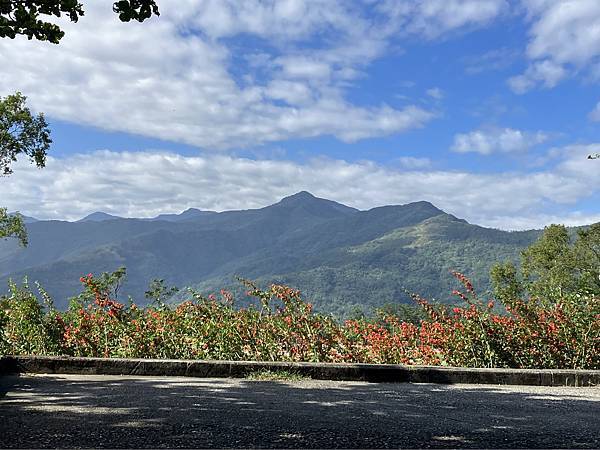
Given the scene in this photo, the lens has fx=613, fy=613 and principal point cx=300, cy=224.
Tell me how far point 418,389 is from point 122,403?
10.3ft

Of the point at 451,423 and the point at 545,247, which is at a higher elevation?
the point at 545,247

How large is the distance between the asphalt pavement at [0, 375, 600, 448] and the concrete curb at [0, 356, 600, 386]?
329mm

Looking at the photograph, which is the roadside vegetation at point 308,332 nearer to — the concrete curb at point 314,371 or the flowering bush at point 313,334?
the flowering bush at point 313,334

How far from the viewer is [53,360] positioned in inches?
304

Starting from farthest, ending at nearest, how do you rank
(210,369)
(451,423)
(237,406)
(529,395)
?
(210,369) < (529,395) < (237,406) < (451,423)

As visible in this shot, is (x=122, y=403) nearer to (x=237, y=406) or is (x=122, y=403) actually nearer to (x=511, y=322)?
(x=237, y=406)

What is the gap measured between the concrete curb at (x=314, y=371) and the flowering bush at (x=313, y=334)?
2.90ft

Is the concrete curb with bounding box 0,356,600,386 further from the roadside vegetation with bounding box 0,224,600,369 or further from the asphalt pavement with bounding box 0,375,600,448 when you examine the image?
the roadside vegetation with bounding box 0,224,600,369

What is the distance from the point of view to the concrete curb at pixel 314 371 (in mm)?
7273

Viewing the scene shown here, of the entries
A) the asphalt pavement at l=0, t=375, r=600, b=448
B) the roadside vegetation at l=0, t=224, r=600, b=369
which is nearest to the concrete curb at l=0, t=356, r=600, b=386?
the asphalt pavement at l=0, t=375, r=600, b=448

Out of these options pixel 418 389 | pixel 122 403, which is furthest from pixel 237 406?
pixel 418 389

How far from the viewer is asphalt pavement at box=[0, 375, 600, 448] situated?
4.02 metres

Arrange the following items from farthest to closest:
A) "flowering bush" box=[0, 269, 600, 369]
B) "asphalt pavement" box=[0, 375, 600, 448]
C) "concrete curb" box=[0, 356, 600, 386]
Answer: "flowering bush" box=[0, 269, 600, 369] → "concrete curb" box=[0, 356, 600, 386] → "asphalt pavement" box=[0, 375, 600, 448]

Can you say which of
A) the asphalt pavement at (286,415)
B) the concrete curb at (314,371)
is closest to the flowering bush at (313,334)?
the concrete curb at (314,371)
